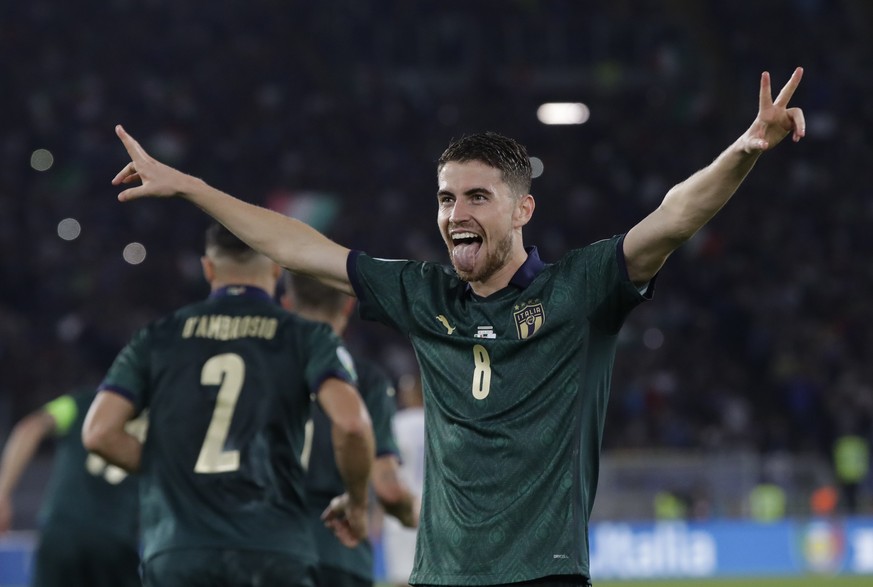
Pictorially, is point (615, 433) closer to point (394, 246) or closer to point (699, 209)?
point (394, 246)

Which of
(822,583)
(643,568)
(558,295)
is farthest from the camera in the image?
(643,568)

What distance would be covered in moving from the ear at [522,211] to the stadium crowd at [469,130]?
46.4ft

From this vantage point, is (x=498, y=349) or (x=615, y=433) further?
(x=615, y=433)

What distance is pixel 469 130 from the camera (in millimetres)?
26219

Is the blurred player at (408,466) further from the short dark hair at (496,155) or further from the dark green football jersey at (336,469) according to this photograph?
the short dark hair at (496,155)

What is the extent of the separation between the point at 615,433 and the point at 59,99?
1057 centimetres

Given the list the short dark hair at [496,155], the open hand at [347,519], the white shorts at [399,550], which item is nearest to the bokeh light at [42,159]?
the white shorts at [399,550]

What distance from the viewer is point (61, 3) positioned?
25.0 metres

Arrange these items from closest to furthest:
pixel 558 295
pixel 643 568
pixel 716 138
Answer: pixel 558 295 → pixel 643 568 → pixel 716 138

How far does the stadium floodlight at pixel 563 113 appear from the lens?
1072 inches

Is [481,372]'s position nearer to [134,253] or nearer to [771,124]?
[771,124]

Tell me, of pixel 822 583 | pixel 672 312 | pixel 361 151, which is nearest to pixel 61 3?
pixel 361 151

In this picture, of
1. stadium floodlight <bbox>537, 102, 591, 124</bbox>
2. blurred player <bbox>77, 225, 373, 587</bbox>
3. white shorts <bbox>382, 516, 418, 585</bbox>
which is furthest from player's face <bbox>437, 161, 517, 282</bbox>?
stadium floodlight <bbox>537, 102, 591, 124</bbox>

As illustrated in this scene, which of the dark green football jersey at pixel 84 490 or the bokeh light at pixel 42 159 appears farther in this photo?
the bokeh light at pixel 42 159
